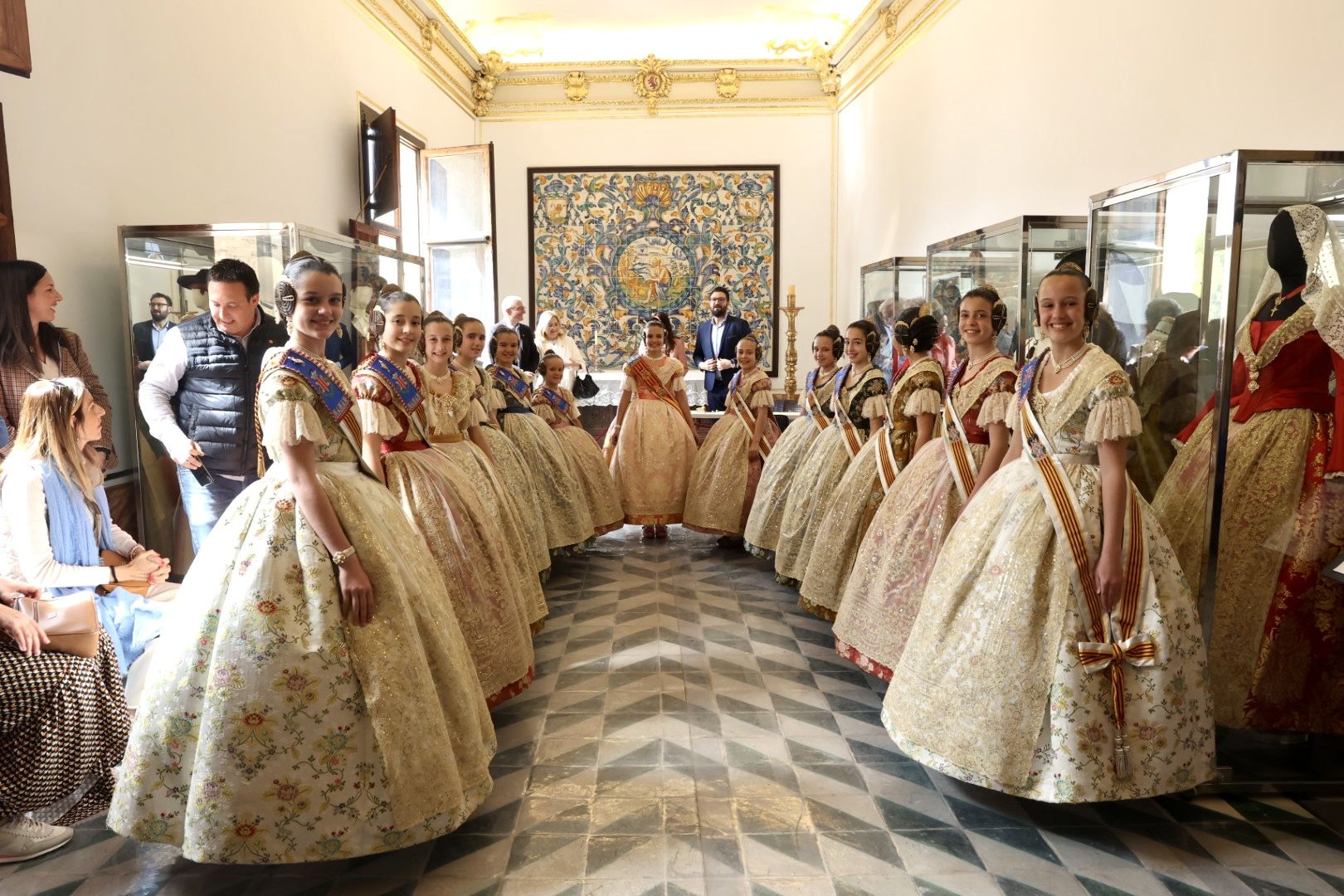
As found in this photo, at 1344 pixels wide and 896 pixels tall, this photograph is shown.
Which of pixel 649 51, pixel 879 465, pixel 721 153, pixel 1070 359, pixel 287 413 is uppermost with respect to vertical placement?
pixel 649 51

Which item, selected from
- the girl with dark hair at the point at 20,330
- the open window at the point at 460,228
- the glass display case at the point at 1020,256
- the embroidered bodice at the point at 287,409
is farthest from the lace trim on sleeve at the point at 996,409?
the open window at the point at 460,228

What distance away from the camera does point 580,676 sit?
13.0 feet

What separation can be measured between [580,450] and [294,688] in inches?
149

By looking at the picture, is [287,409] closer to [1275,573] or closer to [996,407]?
[996,407]

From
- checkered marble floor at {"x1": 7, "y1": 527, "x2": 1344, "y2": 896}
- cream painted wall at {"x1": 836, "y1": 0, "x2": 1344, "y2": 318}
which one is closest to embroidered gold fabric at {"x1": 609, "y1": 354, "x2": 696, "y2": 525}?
cream painted wall at {"x1": 836, "y1": 0, "x2": 1344, "y2": 318}

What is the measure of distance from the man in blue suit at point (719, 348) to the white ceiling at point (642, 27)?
2.72 metres

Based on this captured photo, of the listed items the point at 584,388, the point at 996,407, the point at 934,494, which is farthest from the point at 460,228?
the point at 996,407

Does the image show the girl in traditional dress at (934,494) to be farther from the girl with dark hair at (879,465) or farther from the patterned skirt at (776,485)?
the patterned skirt at (776,485)

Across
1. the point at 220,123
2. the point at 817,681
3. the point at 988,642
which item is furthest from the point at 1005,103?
the point at 220,123

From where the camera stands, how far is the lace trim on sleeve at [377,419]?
3.17 metres

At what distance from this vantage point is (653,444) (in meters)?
6.29

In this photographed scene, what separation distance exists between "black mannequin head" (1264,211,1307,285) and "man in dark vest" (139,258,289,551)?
3.68 m

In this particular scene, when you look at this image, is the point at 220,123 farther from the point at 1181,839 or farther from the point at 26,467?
the point at 1181,839

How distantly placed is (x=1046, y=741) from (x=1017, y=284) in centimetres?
231
